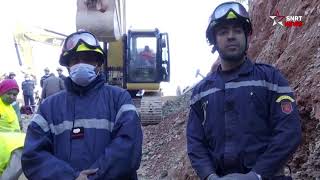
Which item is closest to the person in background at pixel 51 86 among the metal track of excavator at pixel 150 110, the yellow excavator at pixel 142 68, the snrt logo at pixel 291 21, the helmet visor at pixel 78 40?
the yellow excavator at pixel 142 68

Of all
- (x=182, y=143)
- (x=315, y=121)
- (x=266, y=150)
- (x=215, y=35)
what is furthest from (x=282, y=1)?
(x=266, y=150)

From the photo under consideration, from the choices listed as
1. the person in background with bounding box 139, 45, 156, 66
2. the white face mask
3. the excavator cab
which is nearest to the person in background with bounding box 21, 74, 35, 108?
the excavator cab

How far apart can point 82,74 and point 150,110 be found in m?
10.2

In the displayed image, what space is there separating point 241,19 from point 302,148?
167 cm

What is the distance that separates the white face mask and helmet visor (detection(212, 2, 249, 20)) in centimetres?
102

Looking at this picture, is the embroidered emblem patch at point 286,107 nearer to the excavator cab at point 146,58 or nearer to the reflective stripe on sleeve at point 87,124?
the reflective stripe on sleeve at point 87,124

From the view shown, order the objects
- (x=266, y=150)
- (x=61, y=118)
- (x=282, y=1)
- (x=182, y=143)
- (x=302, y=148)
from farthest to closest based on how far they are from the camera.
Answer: (x=182, y=143) → (x=282, y=1) → (x=302, y=148) → (x=61, y=118) → (x=266, y=150)

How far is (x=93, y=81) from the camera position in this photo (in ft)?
12.5

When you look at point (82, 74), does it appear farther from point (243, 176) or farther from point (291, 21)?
point (291, 21)

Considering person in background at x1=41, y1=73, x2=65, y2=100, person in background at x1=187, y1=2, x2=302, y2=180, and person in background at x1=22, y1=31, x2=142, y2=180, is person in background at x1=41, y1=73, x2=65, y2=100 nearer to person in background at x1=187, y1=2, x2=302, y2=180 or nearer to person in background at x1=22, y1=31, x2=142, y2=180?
person in background at x1=22, y1=31, x2=142, y2=180

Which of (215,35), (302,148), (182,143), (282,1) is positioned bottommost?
(182,143)

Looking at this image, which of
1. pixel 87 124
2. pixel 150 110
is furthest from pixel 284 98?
pixel 150 110

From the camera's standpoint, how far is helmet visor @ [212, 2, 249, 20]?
381 cm

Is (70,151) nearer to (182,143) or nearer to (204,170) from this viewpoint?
(204,170)
